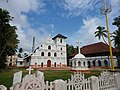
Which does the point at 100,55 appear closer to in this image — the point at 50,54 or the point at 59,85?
the point at 50,54

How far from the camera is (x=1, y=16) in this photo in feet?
79.7

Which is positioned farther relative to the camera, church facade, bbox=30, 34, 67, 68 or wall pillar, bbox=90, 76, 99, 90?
church facade, bbox=30, 34, 67, 68

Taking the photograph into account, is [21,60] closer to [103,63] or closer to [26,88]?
[103,63]

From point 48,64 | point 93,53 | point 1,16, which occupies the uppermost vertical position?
point 1,16

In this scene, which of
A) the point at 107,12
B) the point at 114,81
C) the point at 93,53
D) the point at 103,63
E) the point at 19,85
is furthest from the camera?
the point at 93,53

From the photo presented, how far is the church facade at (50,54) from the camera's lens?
36.4 m

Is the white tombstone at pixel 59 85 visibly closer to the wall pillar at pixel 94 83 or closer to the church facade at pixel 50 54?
the wall pillar at pixel 94 83


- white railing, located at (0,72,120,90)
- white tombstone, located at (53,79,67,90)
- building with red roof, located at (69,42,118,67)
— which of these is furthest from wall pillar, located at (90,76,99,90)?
building with red roof, located at (69,42,118,67)

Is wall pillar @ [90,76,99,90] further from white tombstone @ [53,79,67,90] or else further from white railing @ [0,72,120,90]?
white tombstone @ [53,79,67,90]

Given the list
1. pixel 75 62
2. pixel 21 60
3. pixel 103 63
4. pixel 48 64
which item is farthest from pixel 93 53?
pixel 21 60

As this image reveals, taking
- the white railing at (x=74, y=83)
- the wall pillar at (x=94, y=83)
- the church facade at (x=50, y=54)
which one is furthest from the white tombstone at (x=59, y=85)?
the church facade at (x=50, y=54)

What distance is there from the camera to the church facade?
1432 inches

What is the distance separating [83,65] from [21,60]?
119ft

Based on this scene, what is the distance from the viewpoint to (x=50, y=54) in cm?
3878
